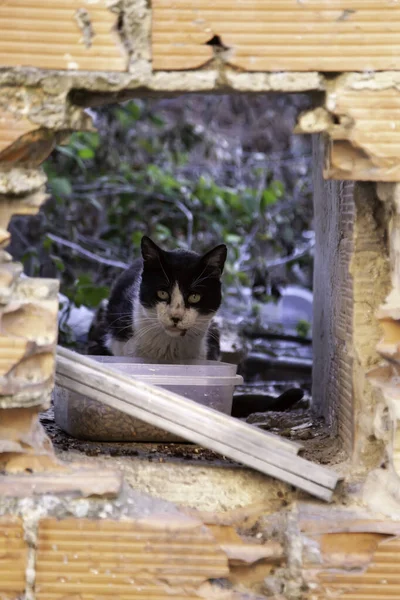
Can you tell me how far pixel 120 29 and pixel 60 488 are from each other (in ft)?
4.33

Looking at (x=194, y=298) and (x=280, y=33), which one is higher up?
(x=280, y=33)

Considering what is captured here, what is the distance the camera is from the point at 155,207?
7.17 meters

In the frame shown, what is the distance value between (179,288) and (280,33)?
188cm

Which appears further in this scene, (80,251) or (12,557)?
(80,251)

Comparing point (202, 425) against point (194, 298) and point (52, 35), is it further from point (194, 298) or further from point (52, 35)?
point (194, 298)

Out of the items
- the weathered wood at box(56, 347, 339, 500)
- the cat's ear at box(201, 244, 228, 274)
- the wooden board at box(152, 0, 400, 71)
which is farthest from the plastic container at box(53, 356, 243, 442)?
the wooden board at box(152, 0, 400, 71)

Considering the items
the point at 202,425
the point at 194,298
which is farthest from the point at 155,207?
the point at 202,425

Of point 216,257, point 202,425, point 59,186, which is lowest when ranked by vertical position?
point 202,425

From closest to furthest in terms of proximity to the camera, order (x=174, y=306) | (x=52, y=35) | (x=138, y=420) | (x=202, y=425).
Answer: (x=52, y=35), (x=202, y=425), (x=138, y=420), (x=174, y=306)

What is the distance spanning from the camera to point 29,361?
7.50 ft

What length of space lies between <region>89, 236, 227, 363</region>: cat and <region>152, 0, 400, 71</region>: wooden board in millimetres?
1825

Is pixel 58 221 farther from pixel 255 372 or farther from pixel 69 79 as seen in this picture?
pixel 69 79

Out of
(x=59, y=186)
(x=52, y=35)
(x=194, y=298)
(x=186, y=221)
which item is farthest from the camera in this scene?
(x=186, y=221)

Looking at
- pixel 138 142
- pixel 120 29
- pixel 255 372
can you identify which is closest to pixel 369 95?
pixel 120 29
